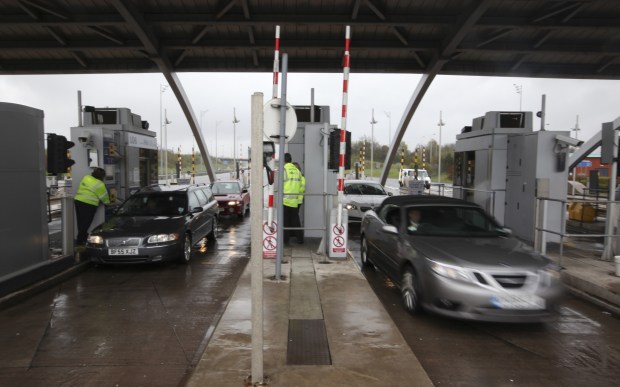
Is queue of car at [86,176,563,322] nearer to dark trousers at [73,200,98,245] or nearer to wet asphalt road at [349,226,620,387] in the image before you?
wet asphalt road at [349,226,620,387]

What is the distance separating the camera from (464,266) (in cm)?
469

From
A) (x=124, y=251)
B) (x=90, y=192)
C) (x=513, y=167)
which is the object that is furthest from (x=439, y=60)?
(x=124, y=251)

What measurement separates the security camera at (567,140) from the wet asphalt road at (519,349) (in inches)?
198

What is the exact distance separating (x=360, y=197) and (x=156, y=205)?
679 cm

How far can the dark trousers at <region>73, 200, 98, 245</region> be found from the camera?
8948mm

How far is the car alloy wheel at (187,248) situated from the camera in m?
8.13

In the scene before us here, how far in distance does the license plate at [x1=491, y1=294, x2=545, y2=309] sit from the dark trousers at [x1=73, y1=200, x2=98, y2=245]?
8.24m

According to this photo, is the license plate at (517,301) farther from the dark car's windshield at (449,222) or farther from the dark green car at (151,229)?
the dark green car at (151,229)

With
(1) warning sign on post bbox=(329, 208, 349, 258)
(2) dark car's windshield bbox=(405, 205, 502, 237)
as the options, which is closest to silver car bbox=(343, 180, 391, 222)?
(1) warning sign on post bbox=(329, 208, 349, 258)

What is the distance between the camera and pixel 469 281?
15.1ft

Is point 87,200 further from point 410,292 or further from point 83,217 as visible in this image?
point 410,292

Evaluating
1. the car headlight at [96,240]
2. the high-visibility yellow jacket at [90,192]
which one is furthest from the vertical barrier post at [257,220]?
the high-visibility yellow jacket at [90,192]

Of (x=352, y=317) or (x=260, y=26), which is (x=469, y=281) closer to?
(x=352, y=317)

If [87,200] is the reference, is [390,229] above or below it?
below
